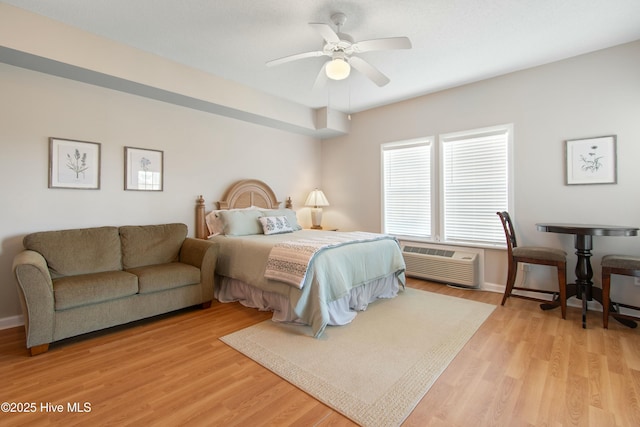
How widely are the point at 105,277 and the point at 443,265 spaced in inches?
157

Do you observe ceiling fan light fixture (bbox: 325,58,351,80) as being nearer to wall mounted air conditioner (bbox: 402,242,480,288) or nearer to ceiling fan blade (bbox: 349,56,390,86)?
ceiling fan blade (bbox: 349,56,390,86)

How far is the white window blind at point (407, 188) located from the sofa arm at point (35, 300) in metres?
4.27

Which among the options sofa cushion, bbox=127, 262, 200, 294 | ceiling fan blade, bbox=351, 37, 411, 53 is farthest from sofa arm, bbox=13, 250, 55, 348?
ceiling fan blade, bbox=351, 37, 411, 53

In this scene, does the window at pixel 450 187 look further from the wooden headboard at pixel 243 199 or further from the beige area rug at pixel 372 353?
the wooden headboard at pixel 243 199

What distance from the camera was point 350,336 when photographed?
103 inches

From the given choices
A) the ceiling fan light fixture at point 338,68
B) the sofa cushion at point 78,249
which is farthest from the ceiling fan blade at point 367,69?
the sofa cushion at point 78,249

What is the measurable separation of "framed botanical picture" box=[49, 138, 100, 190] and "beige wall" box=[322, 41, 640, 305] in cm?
418

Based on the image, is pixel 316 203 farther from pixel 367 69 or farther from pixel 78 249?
pixel 78 249

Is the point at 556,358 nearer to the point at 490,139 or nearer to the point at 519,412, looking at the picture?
the point at 519,412

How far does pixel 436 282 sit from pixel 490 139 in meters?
2.11

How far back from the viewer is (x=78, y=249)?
2.88 m

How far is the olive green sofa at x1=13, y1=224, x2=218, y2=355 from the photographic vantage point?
2295mm

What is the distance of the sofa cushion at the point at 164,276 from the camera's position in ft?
9.32

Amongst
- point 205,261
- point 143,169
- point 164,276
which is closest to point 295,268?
point 205,261
